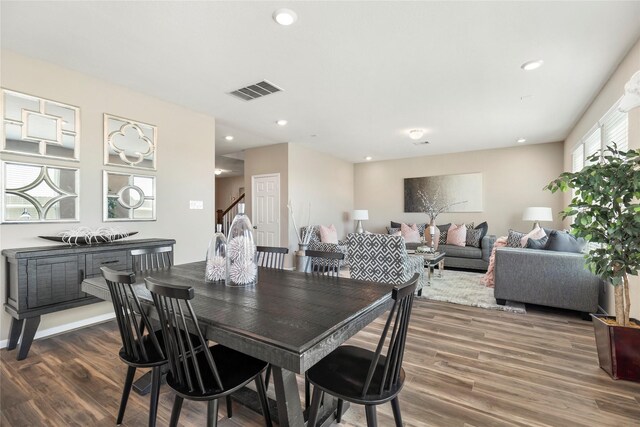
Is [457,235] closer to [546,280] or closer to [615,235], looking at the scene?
[546,280]

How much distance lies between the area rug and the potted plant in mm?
1401

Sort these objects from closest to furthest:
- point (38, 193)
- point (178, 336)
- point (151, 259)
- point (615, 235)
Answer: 1. point (178, 336)
2. point (615, 235)
3. point (151, 259)
4. point (38, 193)

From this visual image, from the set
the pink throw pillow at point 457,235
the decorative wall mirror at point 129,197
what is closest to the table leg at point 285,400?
the decorative wall mirror at point 129,197

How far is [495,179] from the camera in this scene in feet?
21.4

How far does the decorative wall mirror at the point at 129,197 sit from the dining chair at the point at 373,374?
307cm

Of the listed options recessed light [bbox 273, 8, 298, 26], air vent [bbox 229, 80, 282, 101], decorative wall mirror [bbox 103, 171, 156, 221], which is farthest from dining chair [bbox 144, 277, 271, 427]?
air vent [bbox 229, 80, 282, 101]

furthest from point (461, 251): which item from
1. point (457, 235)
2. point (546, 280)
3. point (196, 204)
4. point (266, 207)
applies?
point (196, 204)

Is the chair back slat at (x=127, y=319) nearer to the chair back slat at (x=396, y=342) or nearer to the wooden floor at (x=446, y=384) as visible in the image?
the wooden floor at (x=446, y=384)

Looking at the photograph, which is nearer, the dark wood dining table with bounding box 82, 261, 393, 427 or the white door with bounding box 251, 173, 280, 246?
the dark wood dining table with bounding box 82, 261, 393, 427

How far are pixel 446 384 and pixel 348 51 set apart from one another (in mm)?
2777

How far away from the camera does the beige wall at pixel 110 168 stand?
272 centimetres

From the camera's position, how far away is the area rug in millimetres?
3655

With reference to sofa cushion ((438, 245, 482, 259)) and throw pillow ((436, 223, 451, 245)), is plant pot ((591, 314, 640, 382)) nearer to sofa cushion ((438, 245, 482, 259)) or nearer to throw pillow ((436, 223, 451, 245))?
sofa cushion ((438, 245, 482, 259))

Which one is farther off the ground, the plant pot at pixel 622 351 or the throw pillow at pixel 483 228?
the throw pillow at pixel 483 228
